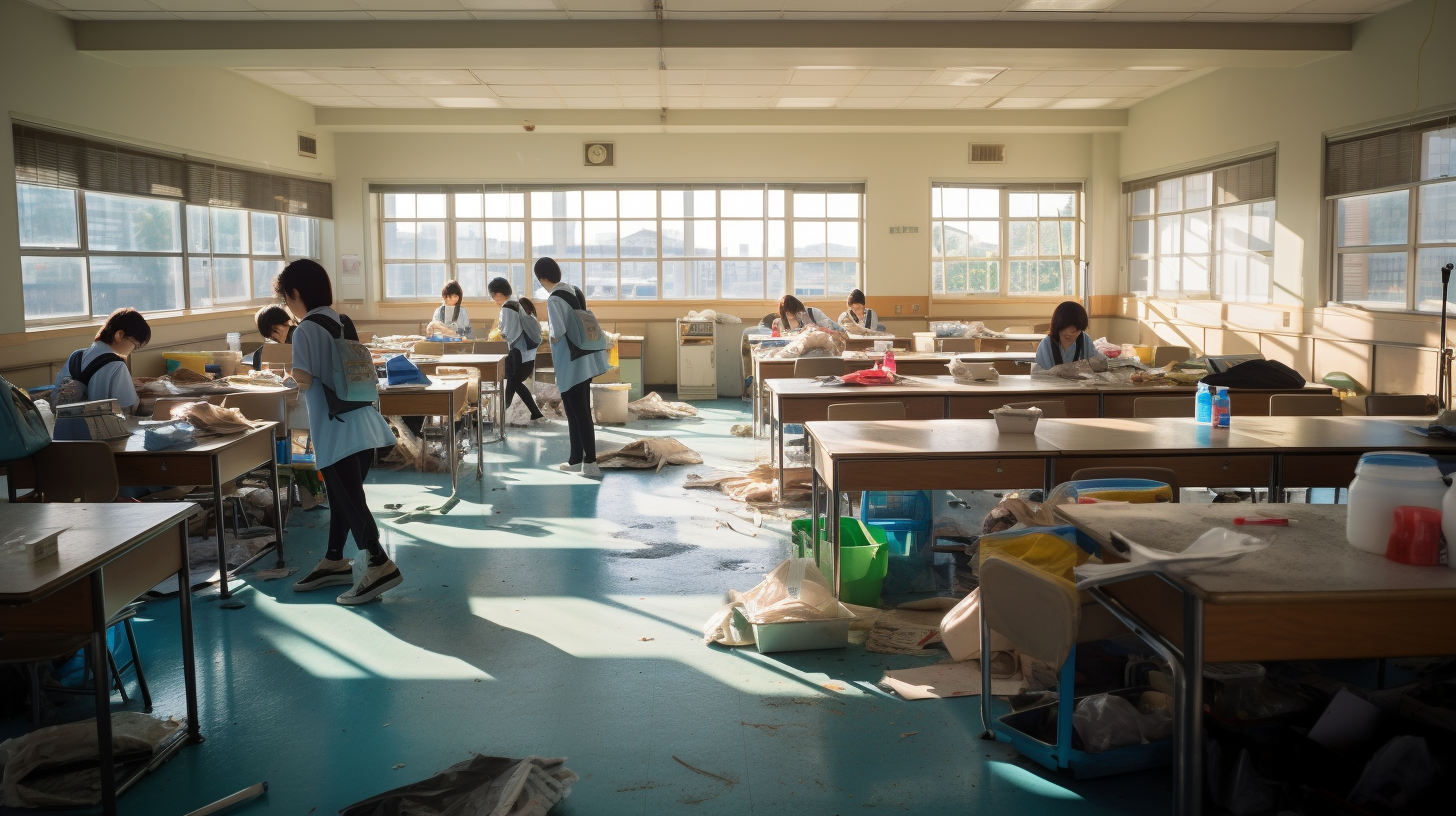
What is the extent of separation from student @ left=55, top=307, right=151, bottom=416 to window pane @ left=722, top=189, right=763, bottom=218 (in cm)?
848

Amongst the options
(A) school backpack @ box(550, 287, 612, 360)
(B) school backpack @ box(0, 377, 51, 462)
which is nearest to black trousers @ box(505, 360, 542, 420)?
(A) school backpack @ box(550, 287, 612, 360)

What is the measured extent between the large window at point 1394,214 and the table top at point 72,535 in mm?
7930

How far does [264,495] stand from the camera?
20.1ft

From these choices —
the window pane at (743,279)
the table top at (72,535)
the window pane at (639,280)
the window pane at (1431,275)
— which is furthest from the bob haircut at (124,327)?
the window pane at (743,279)

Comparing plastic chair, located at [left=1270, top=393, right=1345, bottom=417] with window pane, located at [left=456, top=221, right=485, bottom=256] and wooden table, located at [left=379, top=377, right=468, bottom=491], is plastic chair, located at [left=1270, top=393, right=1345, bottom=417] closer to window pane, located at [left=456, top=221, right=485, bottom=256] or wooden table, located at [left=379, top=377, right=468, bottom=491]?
wooden table, located at [left=379, top=377, right=468, bottom=491]

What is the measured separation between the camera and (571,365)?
722cm

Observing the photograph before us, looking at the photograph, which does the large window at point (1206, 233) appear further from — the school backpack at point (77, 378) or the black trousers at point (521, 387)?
the school backpack at point (77, 378)

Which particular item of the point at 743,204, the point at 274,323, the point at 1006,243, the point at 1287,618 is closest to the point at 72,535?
the point at 1287,618

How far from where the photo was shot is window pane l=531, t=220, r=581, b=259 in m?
12.9

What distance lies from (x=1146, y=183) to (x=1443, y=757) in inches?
424

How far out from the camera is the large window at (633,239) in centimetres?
1287

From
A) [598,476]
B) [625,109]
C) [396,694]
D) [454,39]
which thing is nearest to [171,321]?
[454,39]

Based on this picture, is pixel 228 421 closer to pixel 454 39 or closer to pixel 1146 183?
pixel 454 39

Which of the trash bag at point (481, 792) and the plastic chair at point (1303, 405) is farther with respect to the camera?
the plastic chair at point (1303, 405)
